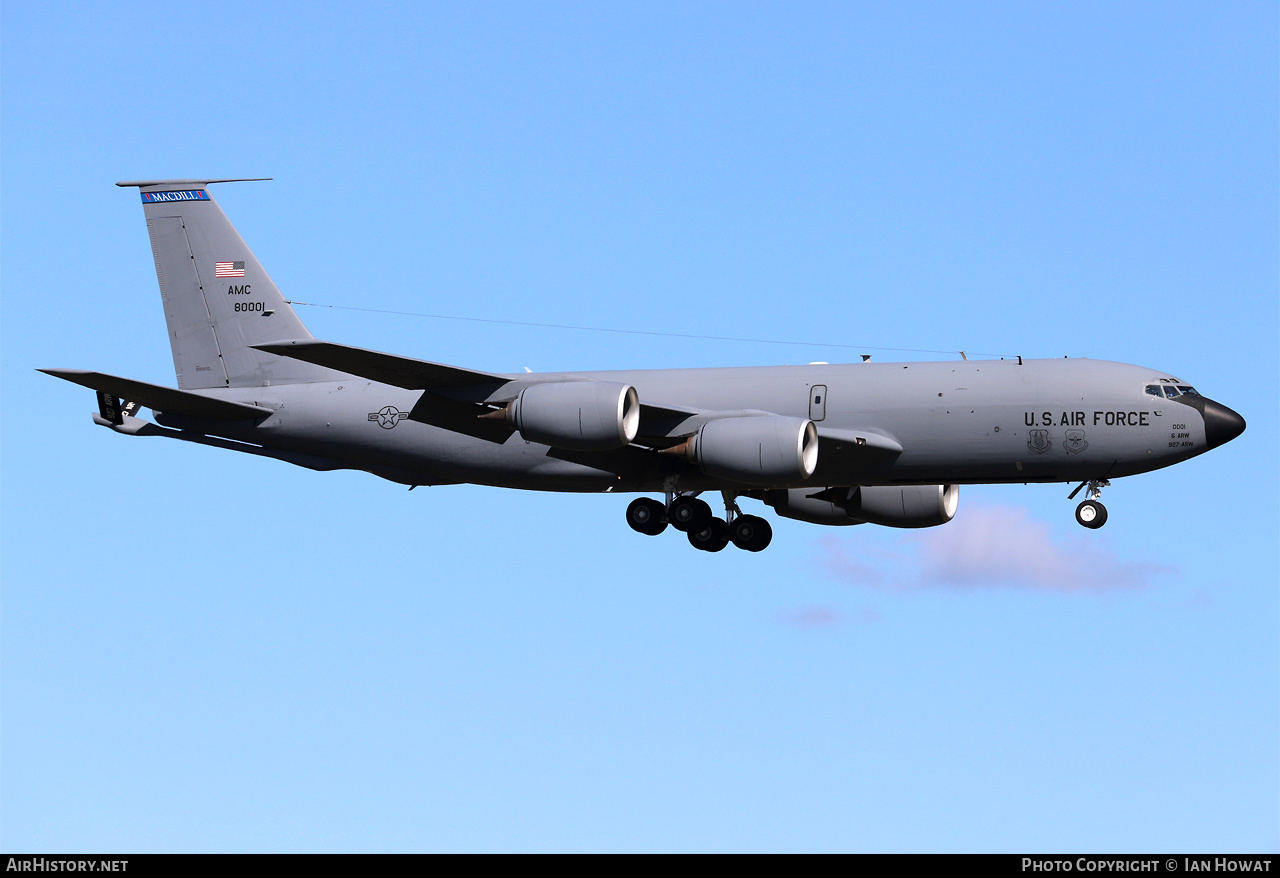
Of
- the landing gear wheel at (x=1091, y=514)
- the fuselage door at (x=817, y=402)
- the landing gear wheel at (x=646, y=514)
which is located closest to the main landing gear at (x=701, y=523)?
the landing gear wheel at (x=646, y=514)

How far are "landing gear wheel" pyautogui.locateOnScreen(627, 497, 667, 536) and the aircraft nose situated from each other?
44.5 feet

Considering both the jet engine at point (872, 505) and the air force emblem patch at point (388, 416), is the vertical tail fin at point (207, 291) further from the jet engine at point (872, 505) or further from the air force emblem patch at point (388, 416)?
the jet engine at point (872, 505)

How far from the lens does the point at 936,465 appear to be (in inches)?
1615

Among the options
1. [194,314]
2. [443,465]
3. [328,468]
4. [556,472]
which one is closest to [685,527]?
[556,472]

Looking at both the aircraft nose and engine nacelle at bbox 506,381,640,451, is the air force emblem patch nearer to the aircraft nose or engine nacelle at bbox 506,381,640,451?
engine nacelle at bbox 506,381,640,451

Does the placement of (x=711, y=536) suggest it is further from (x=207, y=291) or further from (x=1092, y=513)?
(x=207, y=291)

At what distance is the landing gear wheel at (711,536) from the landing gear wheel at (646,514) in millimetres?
1127

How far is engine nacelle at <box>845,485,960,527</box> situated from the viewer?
47.3 metres

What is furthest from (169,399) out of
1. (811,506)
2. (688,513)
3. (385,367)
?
(811,506)

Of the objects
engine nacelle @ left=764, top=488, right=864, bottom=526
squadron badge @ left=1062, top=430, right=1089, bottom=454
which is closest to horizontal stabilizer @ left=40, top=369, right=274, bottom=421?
engine nacelle @ left=764, top=488, right=864, bottom=526
